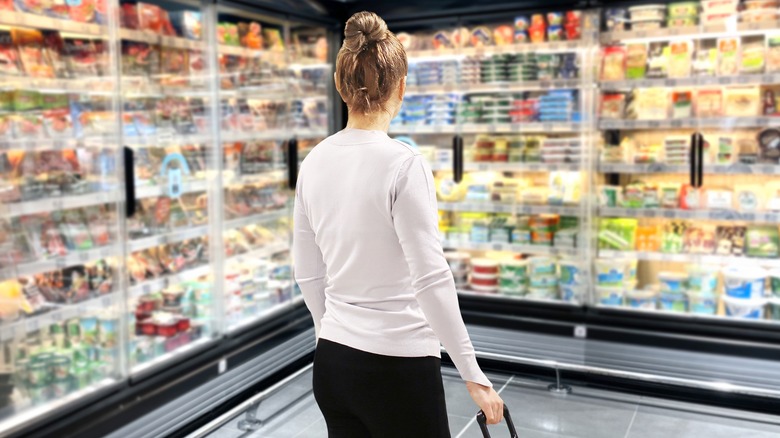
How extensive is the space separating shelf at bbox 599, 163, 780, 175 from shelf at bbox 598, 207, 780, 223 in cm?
25

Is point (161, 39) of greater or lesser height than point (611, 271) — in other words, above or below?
above

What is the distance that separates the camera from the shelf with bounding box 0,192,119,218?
3.17 metres

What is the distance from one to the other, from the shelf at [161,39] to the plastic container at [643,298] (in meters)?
3.24

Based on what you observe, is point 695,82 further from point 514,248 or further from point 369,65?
point 369,65

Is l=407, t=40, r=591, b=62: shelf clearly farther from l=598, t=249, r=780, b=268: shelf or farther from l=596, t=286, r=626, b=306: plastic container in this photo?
l=596, t=286, r=626, b=306: plastic container

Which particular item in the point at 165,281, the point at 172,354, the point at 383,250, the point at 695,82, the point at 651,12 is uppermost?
the point at 651,12

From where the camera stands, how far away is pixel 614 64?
15.9 feet

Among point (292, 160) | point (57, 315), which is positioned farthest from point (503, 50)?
point (57, 315)

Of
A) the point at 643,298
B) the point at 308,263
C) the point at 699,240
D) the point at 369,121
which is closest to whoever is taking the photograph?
the point at 369,121

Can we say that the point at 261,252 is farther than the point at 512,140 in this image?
No

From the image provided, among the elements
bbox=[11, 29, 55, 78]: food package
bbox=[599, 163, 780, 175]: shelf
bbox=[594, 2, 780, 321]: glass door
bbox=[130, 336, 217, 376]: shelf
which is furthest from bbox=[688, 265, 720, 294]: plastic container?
bbox=[11, 29, 55, 78]: food package

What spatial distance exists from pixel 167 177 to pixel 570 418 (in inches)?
101

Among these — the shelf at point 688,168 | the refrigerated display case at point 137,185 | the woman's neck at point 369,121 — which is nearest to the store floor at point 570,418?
the refrigerated display case at point 137,185

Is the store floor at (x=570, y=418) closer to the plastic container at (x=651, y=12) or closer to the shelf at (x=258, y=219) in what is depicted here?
the shelf at (x=258, y=219)
